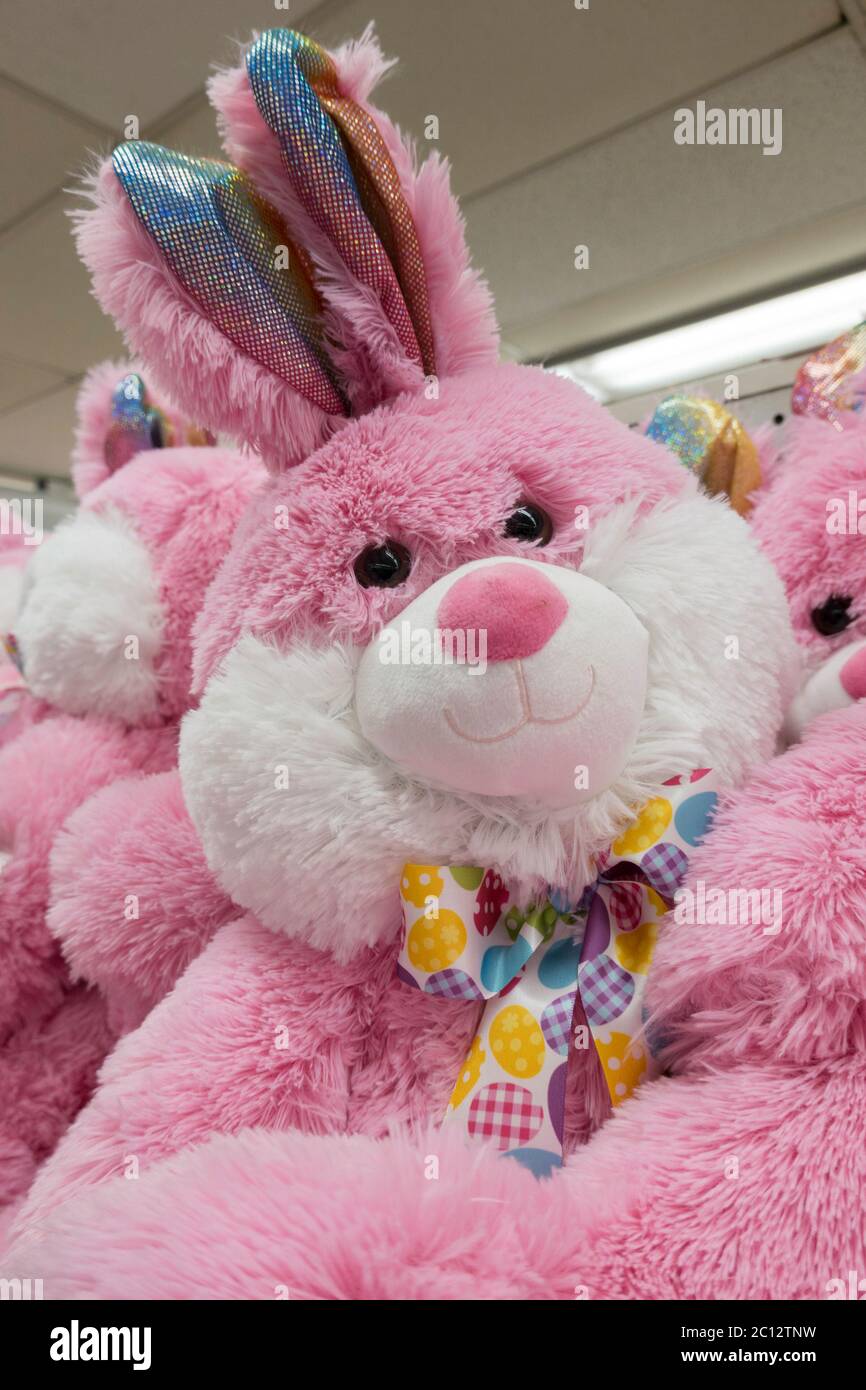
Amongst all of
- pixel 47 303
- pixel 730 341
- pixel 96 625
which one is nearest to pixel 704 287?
pixel 730 341

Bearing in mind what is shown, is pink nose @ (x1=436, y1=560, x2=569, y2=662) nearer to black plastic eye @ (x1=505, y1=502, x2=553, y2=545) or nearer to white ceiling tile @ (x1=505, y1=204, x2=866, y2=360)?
black plastic eye @ (x1=505, y1=502, x2=553, y2=545)

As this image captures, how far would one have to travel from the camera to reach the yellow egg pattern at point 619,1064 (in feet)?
1.17

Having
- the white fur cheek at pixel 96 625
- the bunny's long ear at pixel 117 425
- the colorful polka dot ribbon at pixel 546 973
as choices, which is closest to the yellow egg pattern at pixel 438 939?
the colorful polka dot ribbon at pixel 546 973

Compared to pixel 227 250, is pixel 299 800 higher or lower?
lower

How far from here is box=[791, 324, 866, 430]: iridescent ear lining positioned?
55 centimetres

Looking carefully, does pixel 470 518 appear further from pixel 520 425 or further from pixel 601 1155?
pixel 601 1155

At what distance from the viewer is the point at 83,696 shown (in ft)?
2.02

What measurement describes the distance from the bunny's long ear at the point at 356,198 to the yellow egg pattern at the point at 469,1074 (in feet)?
1.00

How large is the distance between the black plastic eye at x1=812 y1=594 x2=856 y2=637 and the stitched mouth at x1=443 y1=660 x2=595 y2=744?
0.75 feet

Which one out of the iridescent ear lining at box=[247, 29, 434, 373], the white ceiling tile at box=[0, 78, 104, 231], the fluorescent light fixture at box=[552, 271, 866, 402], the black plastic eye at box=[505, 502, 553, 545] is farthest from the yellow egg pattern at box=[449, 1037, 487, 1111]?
the fluorescent light fixture at box=[552, 271, 866, 402]

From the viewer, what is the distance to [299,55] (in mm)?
383

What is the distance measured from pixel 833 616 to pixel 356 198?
13.0 inches

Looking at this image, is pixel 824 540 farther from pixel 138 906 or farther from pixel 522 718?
pixel 138 906

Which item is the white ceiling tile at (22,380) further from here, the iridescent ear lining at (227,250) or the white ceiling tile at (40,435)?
→ the iridescent ear lining at (227,250)
